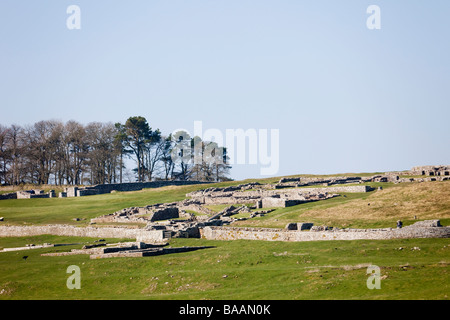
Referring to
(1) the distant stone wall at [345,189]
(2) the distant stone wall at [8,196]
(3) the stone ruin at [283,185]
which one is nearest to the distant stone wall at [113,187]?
(3) the stone ruin at [283,185]

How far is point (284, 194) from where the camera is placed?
70500mm

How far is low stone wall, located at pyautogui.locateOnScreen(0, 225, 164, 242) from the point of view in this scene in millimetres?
50412

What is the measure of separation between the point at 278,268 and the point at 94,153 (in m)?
81.0

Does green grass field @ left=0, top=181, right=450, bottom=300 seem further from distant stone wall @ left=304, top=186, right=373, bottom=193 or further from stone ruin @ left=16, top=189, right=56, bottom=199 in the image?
stone ruin @ left=16, top=189, right=56, bottom=199

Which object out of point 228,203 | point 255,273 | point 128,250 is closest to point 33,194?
point 228,203

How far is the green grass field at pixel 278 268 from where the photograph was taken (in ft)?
93.4

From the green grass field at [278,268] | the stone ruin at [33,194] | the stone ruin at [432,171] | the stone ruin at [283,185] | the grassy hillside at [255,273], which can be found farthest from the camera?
the stone ruin at [33,194]

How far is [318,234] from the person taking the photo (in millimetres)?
41875

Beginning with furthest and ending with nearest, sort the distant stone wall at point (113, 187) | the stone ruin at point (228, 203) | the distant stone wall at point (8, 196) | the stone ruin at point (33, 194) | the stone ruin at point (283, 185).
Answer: the distant stone wall at point (113, 187) → the distant stone wall at point (8, 196) → the stone ruin at point (33, 194) → the stone ruin at point (283, 185) → the stone ruin at point (228, 203)

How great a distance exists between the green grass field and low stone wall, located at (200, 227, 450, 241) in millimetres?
1045

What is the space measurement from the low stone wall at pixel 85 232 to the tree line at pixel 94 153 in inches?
1880

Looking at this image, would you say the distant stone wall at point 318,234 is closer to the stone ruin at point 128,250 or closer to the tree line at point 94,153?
the stone ruin at point 128,250
